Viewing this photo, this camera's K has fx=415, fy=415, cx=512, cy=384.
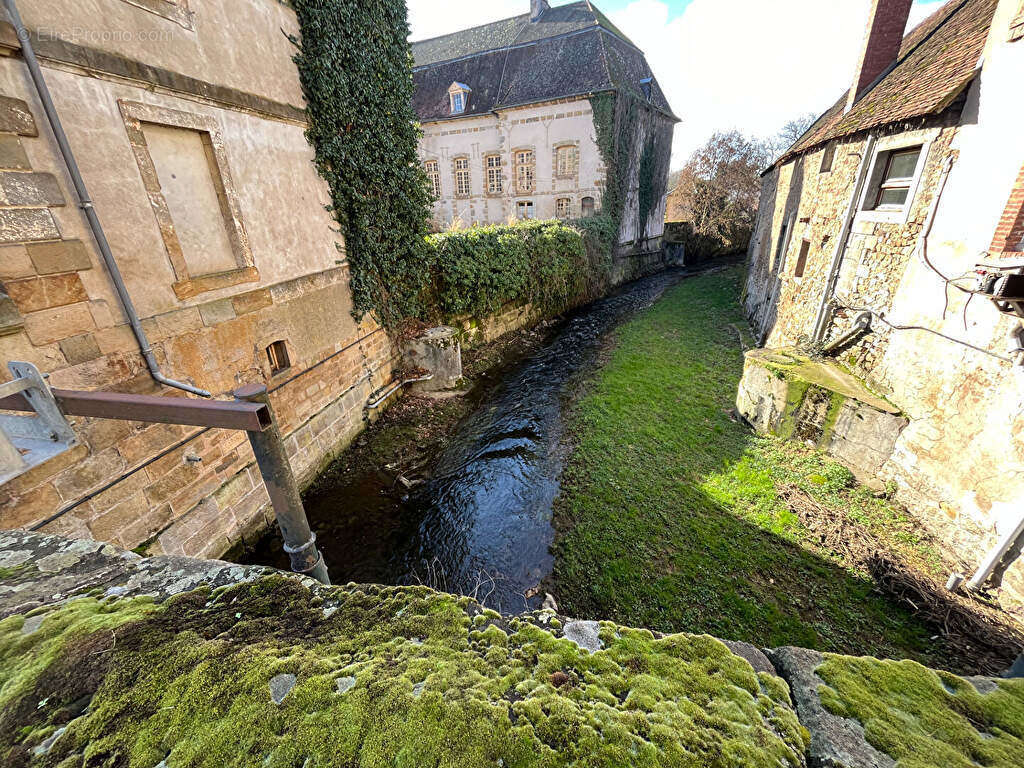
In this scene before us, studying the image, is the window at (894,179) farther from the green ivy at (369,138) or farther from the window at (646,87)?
the window at (646,87)

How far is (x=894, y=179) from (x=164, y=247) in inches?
408

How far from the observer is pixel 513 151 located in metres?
23.0

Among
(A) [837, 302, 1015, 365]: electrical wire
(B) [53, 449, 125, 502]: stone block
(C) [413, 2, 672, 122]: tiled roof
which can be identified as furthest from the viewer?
(C) [413, 2, 672, 122]: tiled roof

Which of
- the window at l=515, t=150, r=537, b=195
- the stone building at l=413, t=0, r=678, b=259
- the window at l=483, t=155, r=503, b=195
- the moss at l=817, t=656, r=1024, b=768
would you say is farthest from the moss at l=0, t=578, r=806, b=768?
the window at l=483, t=155, r=503, b=195

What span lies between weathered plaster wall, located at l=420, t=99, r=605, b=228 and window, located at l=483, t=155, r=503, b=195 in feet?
0.85

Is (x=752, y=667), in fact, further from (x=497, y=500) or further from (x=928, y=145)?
(x=928, y=145)

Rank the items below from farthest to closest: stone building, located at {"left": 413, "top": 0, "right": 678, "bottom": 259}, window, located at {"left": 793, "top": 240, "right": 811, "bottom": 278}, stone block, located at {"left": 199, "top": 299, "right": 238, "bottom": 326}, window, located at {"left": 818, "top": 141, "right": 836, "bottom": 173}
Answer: stone building, located at {"left": 413, "top": 0, "right": 678, "bottom": 259}
window, located at {"left": 793, "top": 240, "right": 811, "bottom": 278}
window, located at {"left": 818, "top": 141, "right": 836, "bottom": 173}
stone block, located at {"left": 199, "top": 299, "right": 238, "bottom": 326}

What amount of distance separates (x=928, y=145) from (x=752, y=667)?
7887 millimetres

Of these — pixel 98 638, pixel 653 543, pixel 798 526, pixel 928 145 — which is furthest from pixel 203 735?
pixel 928 145

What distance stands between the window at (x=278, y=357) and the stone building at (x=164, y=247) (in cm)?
2

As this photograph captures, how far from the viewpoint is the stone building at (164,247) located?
3.56m

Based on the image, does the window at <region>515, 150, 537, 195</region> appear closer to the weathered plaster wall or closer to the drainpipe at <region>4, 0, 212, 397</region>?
the weathered plaster wall

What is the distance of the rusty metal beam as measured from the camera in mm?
2062

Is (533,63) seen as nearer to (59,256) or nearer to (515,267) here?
(515,267)
